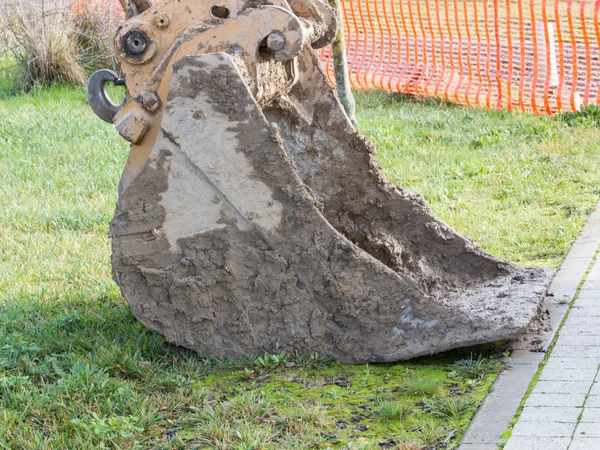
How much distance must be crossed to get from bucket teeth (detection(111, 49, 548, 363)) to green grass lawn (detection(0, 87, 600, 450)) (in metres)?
0.16

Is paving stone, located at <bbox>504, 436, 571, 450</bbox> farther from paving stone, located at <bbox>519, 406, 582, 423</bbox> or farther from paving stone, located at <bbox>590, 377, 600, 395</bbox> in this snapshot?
paving stone, located at <bbox>590, 377, 600, 395</bbox>

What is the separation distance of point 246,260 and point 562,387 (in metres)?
1.70

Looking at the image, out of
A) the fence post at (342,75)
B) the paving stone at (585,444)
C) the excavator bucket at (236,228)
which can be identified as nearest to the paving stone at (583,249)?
the excavator bucket at (236,228)

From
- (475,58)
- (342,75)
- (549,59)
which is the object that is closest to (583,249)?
(342,75)

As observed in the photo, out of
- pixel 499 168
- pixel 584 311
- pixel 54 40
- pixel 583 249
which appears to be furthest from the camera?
pixel 54 40

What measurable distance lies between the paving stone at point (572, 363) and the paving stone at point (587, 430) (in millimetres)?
635

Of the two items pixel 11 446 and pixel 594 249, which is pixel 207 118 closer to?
pixel 11 446

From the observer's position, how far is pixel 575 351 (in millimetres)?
4805

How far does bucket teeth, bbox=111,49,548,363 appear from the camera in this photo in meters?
4.70

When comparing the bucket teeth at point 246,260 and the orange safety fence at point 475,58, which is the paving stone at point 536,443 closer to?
the bucket teeth at point 246,260

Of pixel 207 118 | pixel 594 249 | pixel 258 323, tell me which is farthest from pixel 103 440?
pixel 594 249

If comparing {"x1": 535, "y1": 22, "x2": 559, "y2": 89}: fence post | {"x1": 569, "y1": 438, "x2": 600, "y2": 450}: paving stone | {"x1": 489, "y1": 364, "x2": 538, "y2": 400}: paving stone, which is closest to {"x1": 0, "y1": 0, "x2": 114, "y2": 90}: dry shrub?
{"x1": 535, "y1": 22, "x2": 559, "y2": 89}: fence post

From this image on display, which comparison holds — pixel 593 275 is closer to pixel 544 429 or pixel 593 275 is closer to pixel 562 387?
pixel 562 387

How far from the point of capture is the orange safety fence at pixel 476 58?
37.3 ft
